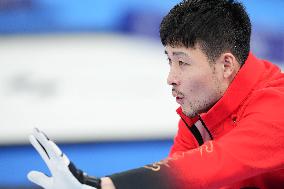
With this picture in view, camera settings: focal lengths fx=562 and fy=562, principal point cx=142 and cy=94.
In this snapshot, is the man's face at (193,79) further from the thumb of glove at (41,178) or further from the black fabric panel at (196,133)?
the thumb of glove at (41,178)

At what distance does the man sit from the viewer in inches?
40.2

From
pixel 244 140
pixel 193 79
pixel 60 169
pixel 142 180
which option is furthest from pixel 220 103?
pixel 60 169

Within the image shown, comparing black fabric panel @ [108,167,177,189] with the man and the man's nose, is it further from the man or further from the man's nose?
the man's nose

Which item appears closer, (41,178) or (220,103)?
(41,178)

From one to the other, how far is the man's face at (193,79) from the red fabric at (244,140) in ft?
0.13

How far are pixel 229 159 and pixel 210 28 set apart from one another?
358 millimetres

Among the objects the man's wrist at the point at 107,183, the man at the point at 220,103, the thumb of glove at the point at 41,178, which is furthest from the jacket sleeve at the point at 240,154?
the thumb of glove at the point at 41,178

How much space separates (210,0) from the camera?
1323mm

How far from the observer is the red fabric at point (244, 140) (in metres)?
1.02

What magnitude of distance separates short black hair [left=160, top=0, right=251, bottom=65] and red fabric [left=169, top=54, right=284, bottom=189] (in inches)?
2.2

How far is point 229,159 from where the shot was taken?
103cm

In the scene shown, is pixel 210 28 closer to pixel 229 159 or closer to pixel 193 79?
pixel 193 79

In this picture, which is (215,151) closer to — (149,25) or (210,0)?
(210,0)

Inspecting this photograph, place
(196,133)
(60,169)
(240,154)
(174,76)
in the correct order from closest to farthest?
1. (60,169)
2. (240,154)
3. (174,76)
4. (196,133)
